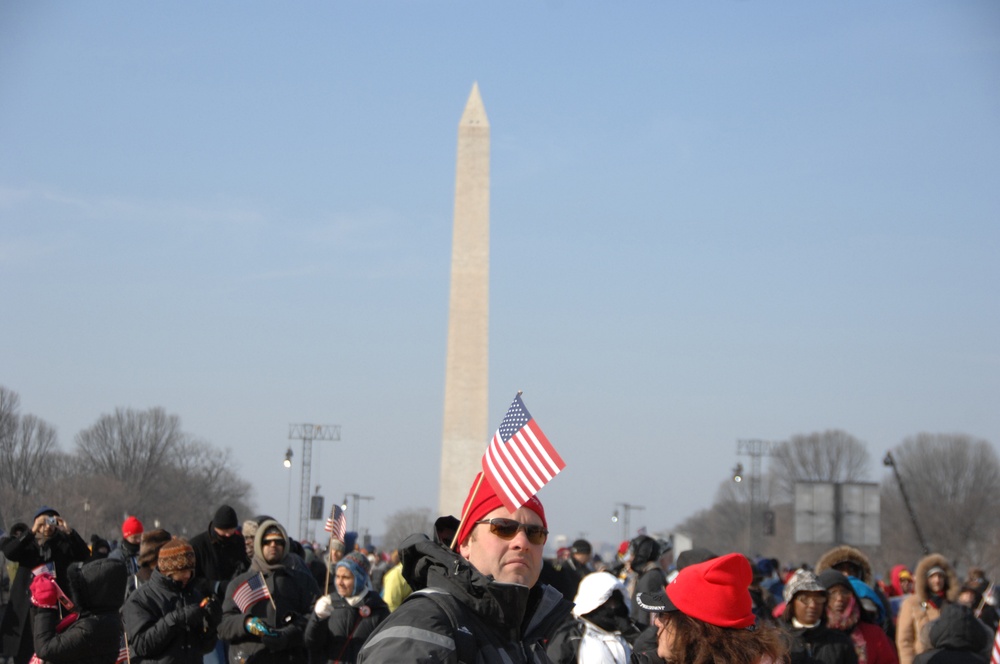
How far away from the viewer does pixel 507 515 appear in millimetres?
3406

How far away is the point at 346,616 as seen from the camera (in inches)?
338

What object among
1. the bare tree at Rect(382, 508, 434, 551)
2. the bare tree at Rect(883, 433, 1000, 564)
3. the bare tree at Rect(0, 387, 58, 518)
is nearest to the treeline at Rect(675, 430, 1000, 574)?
the bare tree at Rect(883, 433, 1000, 564)

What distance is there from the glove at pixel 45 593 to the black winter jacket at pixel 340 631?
1566 mm

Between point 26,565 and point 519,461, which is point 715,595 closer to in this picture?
point 519,461

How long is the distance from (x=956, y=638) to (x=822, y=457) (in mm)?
87689

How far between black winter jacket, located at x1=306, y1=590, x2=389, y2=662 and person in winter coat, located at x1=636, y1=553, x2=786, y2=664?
5.12 metres

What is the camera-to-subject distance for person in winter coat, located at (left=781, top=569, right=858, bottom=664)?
6562 mm

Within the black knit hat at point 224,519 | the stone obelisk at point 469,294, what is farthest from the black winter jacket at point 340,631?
the stone obelisk at point 469,294

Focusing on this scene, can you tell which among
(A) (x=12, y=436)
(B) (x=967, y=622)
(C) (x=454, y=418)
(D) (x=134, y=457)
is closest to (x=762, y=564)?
(B) (x=967, y=622)

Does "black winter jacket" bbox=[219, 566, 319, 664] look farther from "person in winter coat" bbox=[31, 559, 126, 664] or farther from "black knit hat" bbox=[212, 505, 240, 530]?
"black knit hat" bbox=[212, 505, 240, 530]

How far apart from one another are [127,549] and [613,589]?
6298mm

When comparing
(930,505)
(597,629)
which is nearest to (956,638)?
(597,629)

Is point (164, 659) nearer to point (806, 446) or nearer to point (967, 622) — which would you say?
point (967, 622)

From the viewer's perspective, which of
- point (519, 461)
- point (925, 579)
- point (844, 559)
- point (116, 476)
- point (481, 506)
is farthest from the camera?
point (116, 476)
